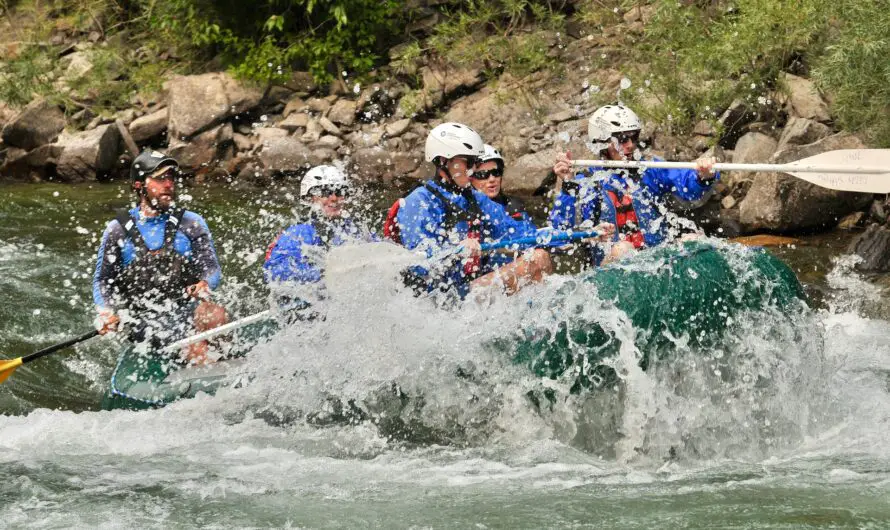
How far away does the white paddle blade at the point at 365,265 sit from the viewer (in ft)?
19.8

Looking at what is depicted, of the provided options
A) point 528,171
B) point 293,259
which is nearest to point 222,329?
point 293,259

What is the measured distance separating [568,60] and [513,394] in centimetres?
863

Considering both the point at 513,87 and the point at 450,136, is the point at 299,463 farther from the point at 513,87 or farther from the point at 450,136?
the point at 513,87

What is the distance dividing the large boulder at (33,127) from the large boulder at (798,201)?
9.40 meters

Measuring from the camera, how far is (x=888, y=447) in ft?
18.1

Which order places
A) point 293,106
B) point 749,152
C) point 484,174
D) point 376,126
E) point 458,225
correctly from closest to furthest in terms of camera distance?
point 458,225 → point 484,174 → point 749,152 → point 376,126 → point 293,106

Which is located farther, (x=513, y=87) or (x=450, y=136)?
(x=513, y=87)

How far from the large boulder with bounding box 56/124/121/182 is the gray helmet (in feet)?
26.0

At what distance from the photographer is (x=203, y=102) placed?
14.4 meters

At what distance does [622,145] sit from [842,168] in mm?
1251

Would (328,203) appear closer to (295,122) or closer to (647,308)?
(647,308)

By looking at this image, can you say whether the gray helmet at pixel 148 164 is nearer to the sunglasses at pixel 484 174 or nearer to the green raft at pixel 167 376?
the green raft at pixel 167 376

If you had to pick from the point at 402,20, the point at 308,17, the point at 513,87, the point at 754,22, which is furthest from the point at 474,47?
the point at 754,22

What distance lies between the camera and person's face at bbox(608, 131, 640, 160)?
6789 mm
